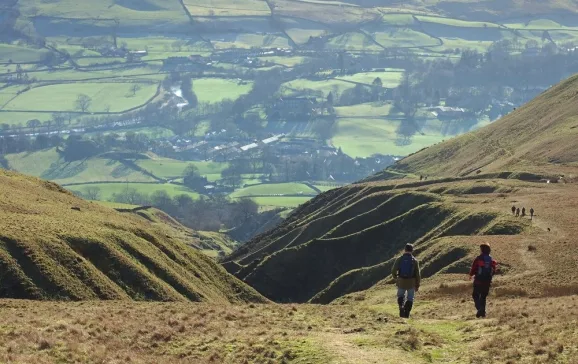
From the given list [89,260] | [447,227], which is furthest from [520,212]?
[89,260]

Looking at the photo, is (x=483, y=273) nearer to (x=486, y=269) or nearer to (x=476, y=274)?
(x=486, y=269)

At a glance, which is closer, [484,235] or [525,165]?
[484,235]

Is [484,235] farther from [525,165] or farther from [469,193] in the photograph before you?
[525,165]

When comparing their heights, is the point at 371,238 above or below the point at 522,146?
below

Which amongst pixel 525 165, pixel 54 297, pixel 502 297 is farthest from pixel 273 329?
pixel 525 165

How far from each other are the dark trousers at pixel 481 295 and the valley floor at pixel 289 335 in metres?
0.43

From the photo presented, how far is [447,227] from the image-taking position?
74.2 meters

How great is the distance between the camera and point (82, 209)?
7150cm

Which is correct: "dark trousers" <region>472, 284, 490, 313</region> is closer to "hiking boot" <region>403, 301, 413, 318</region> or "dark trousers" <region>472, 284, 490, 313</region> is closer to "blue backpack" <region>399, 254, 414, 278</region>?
"blue backpack" <region>399, 254, 414, 278</region>

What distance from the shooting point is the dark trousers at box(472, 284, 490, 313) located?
107 feet

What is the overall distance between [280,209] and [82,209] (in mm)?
113256

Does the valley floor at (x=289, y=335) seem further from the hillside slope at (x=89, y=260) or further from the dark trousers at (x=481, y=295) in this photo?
the hillside slope at (x=89, y=260)

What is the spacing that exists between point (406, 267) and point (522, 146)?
89960 millimetres

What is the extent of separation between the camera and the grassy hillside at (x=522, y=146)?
105438 mm
